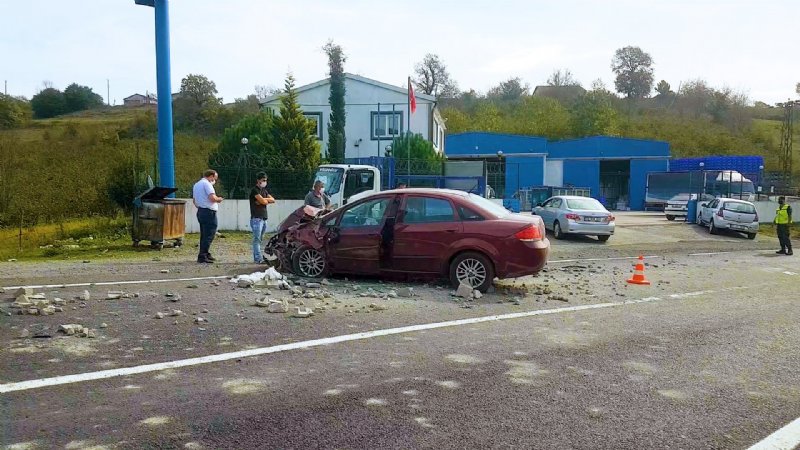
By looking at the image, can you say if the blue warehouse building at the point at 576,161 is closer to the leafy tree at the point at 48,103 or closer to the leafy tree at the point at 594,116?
the leafy tree at the point at 594,116

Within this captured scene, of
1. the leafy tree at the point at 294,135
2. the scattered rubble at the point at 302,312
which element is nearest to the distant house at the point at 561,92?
the leafy tree at the point at 294,135

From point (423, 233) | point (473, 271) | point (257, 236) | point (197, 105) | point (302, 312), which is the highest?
point (197, 105)

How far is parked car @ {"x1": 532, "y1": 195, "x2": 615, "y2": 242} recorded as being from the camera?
792 inches

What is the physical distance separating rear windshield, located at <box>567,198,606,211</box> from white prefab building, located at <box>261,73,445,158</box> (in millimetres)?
14414

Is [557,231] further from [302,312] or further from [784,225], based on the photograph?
[302,312]

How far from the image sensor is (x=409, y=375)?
518 centimetres

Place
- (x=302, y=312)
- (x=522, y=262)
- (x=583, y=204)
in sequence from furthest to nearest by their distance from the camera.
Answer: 1. (x=583, y=204)
2. (x=522, y=262)
3. (x=302, y=312)

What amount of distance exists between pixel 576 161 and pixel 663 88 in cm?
4396

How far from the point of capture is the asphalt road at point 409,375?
402 cm

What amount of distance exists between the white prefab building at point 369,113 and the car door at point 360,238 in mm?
25067

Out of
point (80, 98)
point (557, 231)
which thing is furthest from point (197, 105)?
point (557, 231)

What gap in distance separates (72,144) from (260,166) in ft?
78.9

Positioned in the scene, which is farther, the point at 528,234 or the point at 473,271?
the point at 473,271

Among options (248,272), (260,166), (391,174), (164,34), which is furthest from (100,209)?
(248,272)
